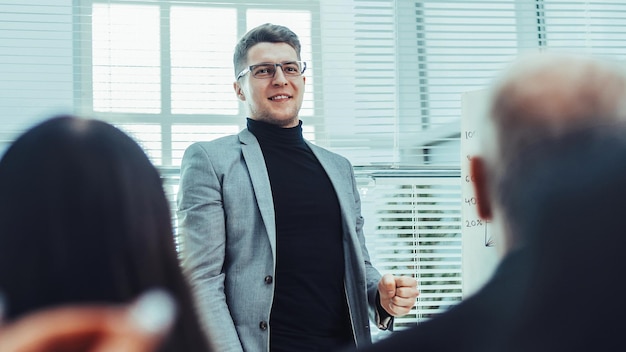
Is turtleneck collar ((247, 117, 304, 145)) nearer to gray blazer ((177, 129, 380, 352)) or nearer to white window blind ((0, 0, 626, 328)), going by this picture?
gray blazer ((177, 129, 380, 352))

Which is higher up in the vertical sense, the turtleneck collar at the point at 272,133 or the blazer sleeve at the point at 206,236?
the turtleneck collar at the point at 272,133

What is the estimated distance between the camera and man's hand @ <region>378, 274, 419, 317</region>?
225 cm

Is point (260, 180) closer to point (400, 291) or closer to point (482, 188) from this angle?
point (400, 291)

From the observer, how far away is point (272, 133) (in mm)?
2535

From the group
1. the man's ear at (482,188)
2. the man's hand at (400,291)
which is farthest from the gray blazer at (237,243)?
the man's ear at (482,188)

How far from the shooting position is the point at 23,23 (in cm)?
298

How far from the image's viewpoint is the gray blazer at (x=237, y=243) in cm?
221

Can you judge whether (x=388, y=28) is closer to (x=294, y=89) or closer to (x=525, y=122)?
(x=294, y=89)

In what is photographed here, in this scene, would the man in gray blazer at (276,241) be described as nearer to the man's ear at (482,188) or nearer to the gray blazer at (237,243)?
the gray blazer at (237,243)

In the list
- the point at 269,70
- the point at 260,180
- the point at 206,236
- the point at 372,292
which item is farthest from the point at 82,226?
the point at 269,70

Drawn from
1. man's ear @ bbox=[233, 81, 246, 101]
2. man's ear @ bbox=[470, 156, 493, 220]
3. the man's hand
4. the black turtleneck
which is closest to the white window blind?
man's ear @ bbox=[233, 81, 246, 101]

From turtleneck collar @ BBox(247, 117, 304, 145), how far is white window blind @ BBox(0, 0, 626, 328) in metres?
0.52

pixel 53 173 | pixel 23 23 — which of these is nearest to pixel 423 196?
pixel 23 23

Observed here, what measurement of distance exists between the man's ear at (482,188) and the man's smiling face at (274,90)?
1761mm
